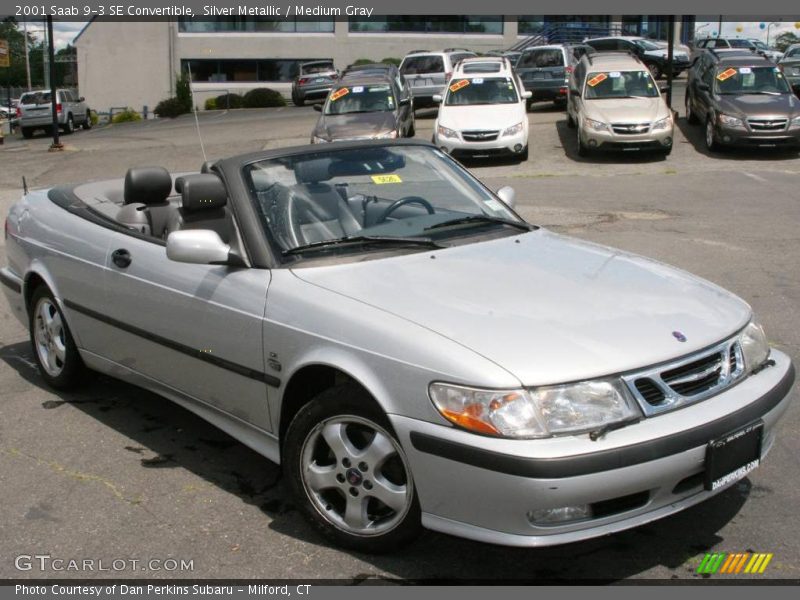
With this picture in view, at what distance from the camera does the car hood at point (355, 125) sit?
19.3 m

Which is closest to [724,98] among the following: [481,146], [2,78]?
[481,146]

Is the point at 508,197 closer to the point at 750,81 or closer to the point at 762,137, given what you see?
the point at 762,137

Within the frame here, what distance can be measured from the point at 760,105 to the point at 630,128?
8.10 ft

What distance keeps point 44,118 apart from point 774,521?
37044 millimetres

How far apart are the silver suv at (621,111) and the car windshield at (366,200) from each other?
13.9 meters

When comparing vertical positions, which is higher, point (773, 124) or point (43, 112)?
point (773, 124)

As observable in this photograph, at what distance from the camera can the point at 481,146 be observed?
733 inches

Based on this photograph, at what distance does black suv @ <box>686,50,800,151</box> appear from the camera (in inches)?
714

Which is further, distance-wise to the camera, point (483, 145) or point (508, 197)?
point (483, 145)

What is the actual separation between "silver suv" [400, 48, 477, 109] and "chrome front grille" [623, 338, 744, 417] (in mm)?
25453

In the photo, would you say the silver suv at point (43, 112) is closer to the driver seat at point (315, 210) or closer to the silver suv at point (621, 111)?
the silver suv at point (621, 111)

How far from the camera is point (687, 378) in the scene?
139 inches

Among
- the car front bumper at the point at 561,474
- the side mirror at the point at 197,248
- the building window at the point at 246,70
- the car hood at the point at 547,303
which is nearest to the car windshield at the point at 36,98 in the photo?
the building window at the point at 246,70
